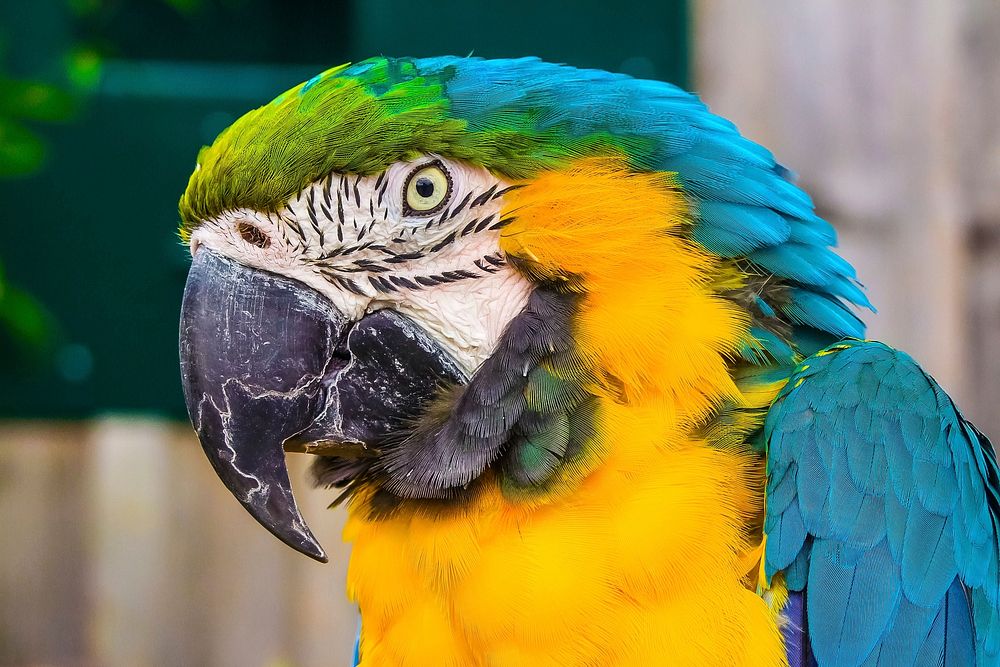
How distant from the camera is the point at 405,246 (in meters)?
1.37

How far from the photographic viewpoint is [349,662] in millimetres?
3242

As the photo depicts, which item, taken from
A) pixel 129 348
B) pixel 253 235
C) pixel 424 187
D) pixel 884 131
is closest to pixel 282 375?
pixel 253 235

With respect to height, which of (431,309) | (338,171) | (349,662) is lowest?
(349,662)

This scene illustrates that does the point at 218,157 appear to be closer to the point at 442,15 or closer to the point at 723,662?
the point at 723,662

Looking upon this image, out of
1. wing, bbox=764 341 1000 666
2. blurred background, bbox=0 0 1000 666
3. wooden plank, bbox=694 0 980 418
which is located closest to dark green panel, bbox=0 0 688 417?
blurred background, bbox=0 0 1000 666

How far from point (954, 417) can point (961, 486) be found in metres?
0.10

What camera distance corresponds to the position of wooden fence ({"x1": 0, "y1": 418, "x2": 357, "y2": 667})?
3293mm

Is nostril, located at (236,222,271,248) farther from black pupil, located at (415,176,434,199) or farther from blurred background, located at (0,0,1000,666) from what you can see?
blurred background, located at (0,0,1000,666)

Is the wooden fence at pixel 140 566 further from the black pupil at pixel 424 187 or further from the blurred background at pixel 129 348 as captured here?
the black pupil at pixel 424 187

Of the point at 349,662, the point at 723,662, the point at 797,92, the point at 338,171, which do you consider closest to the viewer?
the point at 723,662

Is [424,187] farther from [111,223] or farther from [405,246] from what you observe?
[111,223]

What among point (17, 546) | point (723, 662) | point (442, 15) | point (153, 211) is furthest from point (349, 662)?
point (723, 662)

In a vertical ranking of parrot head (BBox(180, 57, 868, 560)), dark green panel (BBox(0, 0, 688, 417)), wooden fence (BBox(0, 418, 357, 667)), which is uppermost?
parrot head (BBox(180, 57, 868, 560))

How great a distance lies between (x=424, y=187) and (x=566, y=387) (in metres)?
0.33
